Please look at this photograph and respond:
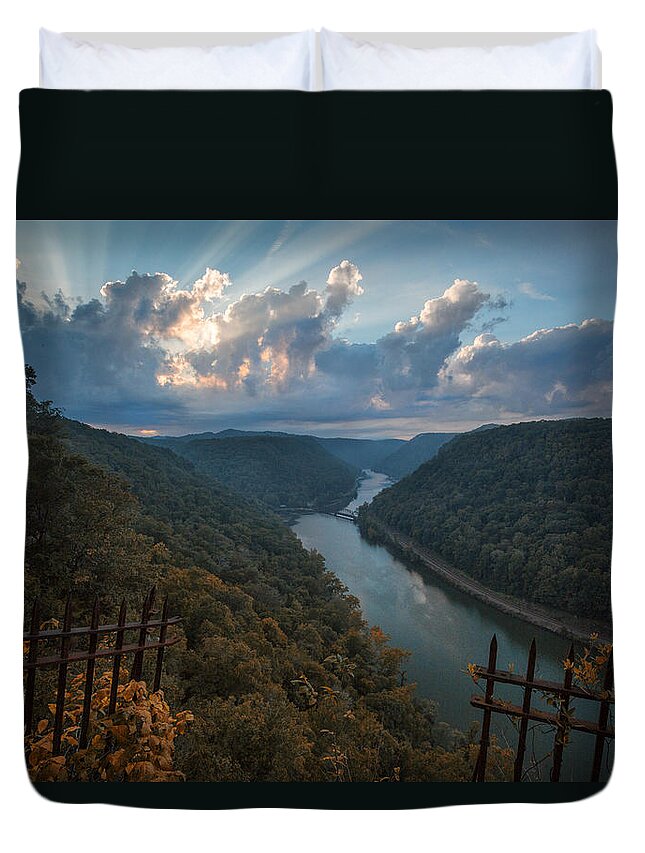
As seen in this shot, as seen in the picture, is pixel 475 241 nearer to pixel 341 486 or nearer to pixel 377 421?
pixel 377 421

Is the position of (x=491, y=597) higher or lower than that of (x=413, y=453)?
lower

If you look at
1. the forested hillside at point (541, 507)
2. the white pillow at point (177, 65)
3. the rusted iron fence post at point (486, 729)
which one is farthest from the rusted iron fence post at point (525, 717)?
the white pillow at point (177, 65)

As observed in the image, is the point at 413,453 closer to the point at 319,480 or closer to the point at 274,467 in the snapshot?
the point at 319,480

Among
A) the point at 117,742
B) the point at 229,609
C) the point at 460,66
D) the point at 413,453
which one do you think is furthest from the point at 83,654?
the point at 460,66

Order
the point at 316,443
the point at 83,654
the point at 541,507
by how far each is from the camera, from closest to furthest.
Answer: the point at 83,654 < the point at 541,507 < the point at 316,443

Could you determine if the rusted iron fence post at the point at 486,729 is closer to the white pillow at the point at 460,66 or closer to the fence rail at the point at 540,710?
the fence rail at the point at 540,710

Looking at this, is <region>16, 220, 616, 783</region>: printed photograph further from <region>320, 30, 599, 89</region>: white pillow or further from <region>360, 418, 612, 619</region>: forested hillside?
<region>320, 30, 599, 89</region>: white pillow
